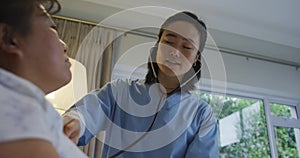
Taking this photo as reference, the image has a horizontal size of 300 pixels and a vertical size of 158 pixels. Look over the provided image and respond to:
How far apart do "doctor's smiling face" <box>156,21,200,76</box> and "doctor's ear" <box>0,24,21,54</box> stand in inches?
27.5

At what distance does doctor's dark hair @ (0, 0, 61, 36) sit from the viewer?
401 mm

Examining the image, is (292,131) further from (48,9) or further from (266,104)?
(48,9)

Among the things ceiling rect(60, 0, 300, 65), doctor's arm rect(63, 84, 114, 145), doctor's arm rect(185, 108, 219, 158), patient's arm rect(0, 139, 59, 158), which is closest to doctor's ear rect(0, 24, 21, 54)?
patient's arm rect(0, 139, 59, 158)

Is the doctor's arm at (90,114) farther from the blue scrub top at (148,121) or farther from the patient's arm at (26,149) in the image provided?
the patient's arm at (26,149)

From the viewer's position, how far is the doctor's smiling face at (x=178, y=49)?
3.47 ft

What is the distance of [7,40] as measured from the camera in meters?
0.40

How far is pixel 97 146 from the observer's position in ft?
5.66

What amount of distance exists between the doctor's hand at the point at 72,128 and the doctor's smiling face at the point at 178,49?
473mm

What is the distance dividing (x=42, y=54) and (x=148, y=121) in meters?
0.56

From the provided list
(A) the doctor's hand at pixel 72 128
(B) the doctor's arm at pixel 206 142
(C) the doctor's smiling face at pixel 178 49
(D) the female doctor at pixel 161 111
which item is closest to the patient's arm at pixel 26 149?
(A) the doctor's hand at pixel 72 128

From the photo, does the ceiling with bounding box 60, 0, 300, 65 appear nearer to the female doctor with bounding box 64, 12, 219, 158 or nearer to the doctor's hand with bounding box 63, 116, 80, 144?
the female doctor with bounding box 64, 12, 219, 158

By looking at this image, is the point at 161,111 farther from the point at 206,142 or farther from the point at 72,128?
the point at 72,128

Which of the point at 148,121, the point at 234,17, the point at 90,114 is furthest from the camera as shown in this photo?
the point at 234,17

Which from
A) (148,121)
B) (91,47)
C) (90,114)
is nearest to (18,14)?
(90,114)
